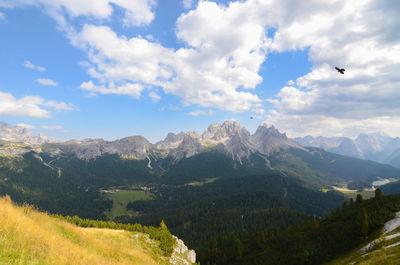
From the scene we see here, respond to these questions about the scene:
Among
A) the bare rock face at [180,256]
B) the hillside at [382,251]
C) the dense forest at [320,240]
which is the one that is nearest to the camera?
the hillside at [382,251]

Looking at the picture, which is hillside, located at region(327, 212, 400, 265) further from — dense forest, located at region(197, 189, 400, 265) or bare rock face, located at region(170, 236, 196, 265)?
bare rock face, located at region(170, 236, 196, 265)

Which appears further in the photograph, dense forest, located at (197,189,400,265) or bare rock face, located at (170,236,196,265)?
bare rock face, located at (170,236,196,265)

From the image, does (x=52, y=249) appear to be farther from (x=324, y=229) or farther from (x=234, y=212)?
(x=234, y=212)

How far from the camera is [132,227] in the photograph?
56.7 m

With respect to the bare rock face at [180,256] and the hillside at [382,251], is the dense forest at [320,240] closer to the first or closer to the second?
the hillside at [382,251]

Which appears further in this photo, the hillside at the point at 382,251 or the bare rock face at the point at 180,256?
the bare rock face at the point at 180,256

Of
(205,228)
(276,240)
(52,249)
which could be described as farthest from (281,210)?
(52,249)

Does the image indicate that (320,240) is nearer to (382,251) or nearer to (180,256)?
(382,251)

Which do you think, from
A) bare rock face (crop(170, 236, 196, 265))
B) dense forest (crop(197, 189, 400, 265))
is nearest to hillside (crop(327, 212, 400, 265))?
dense forest (crop(197, 189, 400, 265))

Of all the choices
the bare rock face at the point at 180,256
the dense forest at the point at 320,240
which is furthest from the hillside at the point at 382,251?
the bare rock face at the point at 180,256

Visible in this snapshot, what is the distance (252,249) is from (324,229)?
134 feet

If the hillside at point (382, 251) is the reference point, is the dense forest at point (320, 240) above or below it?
below

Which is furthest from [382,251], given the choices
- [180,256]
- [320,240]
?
[320,240]

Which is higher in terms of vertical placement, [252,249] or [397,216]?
[397,216]
